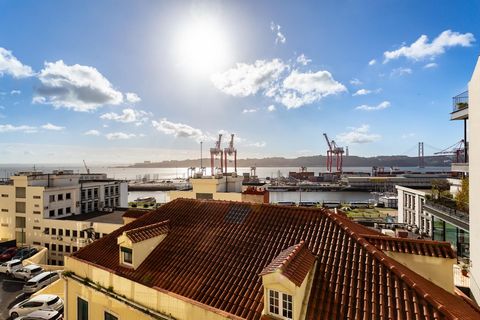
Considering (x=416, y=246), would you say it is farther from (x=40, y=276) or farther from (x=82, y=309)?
(x=40, y=276)

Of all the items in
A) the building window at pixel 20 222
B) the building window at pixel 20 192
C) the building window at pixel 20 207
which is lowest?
the building window at pixel 20 222

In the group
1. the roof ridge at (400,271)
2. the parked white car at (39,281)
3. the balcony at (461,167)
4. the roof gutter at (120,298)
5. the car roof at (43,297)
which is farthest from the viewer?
the parked white car at (39,281)

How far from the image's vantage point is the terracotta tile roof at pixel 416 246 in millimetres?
7582

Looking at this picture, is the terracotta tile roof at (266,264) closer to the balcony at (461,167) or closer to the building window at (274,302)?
the building window at (274,302)

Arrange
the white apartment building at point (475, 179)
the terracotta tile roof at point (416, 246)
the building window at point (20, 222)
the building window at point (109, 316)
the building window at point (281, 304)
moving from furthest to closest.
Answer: the building window at point (20, 222) < the white apartment building at point (475, 179) < the building window at point (109, 316) < the terracotta tile roof at point (416, 246) < the building window at point (281, 304)

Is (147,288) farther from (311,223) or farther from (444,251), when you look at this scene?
(444,251)

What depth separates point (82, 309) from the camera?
1027cm

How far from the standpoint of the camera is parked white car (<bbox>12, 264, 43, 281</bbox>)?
78.1 feet

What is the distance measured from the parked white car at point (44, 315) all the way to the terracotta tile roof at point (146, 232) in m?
11.7

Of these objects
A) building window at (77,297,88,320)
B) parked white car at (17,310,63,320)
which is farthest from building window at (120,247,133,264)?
parked white car at (17,310,63,320)

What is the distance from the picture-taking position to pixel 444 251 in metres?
7.62

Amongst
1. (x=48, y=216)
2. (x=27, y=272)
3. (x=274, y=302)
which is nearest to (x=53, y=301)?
(x=27, y=272)

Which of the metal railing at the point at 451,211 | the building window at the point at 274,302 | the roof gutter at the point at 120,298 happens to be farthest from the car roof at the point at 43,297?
the metal railing at the point at 451,211

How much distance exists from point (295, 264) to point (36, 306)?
65.3ft
